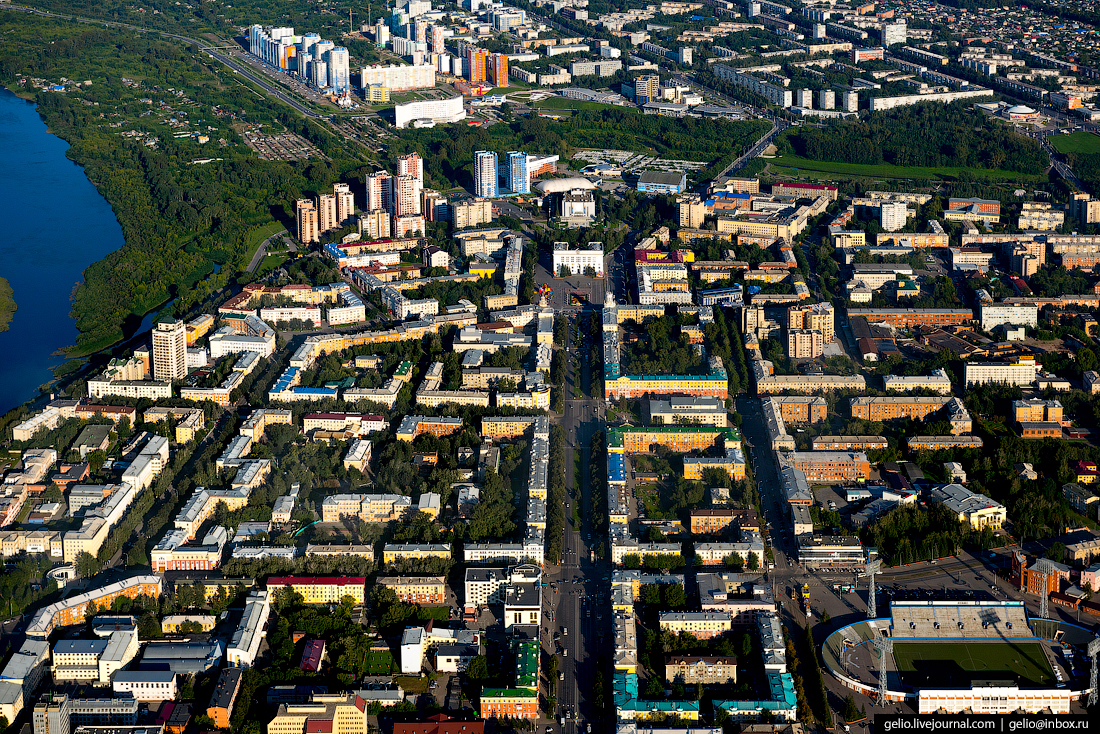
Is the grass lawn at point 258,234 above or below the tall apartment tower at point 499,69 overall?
below

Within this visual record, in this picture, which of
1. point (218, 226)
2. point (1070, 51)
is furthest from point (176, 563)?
point (1070, 51)

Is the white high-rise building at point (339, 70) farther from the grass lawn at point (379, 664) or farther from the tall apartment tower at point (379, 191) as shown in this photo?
the grass lawn at point (379, 664)

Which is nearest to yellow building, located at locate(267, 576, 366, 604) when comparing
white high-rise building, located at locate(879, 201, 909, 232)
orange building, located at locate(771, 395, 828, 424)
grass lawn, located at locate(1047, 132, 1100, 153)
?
orange building, located at locate(771, 395, 828, 424)

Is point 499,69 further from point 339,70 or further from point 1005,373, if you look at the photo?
point 1005,373

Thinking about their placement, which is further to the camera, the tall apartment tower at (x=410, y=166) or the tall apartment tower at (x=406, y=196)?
the tall apartment tower at (x=410, y=166)

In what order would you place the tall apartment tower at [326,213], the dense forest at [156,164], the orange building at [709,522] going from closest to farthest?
1. the orange building at [709,522]
2. the dense forest at [156,164]
3. the tall apartment tower at [326,213]

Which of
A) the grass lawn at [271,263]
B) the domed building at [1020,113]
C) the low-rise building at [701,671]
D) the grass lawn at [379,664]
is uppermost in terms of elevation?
the domed building at [1020,113]

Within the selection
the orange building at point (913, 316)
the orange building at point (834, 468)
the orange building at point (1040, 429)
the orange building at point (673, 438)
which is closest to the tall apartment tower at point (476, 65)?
the orange building at point (913, 316)

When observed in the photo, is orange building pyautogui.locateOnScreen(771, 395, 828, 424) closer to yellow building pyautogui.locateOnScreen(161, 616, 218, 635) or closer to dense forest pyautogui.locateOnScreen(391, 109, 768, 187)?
yellow building pyautogui.locateOnScreen(161, 616, 218, 635)
